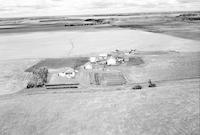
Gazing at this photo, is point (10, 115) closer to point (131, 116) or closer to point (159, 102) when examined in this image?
point (131, 116)

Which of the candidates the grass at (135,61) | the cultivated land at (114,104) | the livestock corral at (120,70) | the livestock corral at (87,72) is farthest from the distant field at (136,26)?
the cultivated land at (114,104)

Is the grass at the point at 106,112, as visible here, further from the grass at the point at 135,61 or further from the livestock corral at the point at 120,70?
the grass at the point at 135,61

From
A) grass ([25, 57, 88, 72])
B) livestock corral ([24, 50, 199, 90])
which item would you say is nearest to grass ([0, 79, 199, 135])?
livestock corral ([24, 50, 199, 90])

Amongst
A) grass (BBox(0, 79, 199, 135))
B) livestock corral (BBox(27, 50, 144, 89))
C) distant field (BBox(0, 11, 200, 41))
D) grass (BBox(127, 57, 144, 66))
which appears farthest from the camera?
distant field (BBox(0, 11, 200, 41))

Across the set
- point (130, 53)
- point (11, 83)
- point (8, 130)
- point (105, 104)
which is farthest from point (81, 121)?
point (130, 53)

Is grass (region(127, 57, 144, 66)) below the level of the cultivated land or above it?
above

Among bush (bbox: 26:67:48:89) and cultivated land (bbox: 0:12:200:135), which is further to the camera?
bush (bbox: 26:67:48:89)

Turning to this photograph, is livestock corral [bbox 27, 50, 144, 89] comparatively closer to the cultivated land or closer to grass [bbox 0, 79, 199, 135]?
the cultivated land

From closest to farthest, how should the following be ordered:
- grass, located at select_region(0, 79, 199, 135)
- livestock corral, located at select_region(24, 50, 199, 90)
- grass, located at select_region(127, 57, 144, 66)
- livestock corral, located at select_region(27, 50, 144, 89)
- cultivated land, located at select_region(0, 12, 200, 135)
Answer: grass, located at select_region(0, 79, 199, 135) → cultivated land, located at select_region(0, 12, 200, 135) → livestock corral, located at select_region(27, 50, 144, 89) → livestock corral, located at select_region(24, 50, 199, 90) → grass, located at select_region(127, 57, 144, 66)
